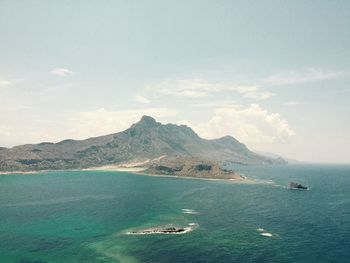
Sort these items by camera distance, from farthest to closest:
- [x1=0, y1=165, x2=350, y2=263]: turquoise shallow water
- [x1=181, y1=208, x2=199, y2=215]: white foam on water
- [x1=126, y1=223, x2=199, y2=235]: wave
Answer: [x1=181, y1=208, x2=199, y2=215]: white foam on water → [x1=126, y1=223, x2=199, y2=235]: wave → [x1=0, y1=165, x2=350, y2=263]: turquoise shallow water

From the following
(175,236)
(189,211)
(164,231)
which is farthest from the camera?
(189,211)

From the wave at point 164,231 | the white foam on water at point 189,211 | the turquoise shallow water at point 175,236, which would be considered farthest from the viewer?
the white foam on water at point 189,211

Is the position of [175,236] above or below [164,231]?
below

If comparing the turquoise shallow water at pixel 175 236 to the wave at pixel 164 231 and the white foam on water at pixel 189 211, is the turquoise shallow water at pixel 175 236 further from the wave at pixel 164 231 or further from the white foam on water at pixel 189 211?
the wave at pixel 164 231

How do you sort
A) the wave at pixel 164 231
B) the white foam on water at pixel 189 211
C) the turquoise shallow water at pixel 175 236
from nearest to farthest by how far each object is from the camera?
the turquoise shallow water at pixel 175 236
the wave at pixel 164 231
the white foam on water at pixel 189 211

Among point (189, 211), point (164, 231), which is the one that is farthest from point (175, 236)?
point (189, 211)

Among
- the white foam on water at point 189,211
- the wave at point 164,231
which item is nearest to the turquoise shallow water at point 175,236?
the white foam on water at point 189,211

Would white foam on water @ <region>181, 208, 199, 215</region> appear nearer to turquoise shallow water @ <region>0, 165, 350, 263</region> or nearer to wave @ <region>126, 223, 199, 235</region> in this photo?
turquoise shallow water @ <region>0, 165, 350, 263</region>

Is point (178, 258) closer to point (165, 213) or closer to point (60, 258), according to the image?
point (60, 258)

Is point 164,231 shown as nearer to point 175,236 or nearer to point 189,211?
point 175,236

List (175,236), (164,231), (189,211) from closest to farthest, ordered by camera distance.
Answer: (175,236) → (164,231) → (189,211)

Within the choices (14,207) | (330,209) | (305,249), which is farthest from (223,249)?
(14,207)

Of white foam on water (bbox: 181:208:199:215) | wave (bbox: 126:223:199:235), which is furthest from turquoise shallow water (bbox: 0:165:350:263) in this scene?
wave (bbox: 126:223:199:235)
